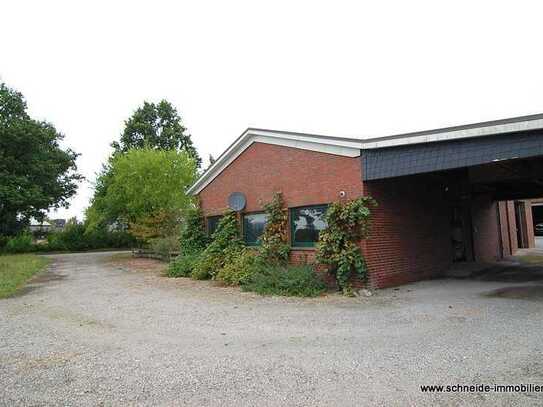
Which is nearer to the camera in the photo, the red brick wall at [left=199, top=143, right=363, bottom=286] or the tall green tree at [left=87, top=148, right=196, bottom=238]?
the red brick wall at [left=199, top=143, right=363, bottom=286]

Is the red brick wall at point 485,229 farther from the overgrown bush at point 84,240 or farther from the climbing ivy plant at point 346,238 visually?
the overgrown bush at point 84,240

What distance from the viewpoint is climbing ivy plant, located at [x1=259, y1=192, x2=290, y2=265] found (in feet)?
40.2

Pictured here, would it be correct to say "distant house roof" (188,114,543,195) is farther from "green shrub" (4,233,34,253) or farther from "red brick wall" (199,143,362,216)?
"green shrub" (4,233,34,253)

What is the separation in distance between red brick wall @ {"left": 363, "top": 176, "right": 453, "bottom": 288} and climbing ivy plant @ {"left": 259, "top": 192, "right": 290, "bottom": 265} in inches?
114

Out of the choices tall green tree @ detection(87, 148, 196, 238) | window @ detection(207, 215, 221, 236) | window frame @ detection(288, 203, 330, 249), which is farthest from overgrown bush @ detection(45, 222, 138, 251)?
window frame @ detection(288, 203, 330, 249)

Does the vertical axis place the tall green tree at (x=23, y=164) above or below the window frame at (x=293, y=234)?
above

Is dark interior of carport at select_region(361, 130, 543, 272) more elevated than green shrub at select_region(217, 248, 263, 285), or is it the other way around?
dark interior of carport at select_region(361, 130, 543, 272)

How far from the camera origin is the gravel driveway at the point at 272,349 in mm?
4156

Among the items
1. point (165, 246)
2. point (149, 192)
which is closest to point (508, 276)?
point (165, 246)

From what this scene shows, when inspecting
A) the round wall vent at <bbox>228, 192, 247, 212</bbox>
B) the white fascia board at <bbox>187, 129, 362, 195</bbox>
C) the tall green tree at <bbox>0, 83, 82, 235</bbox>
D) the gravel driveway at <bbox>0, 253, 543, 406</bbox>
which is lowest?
the gravel driveway at <bbox>0, 253, 543, 406</bbox>

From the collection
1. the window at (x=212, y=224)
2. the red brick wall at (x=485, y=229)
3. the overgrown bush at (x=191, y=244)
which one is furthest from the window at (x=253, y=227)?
the red brick wall at (x=485, y=229)

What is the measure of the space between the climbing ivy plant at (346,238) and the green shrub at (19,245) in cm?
3609

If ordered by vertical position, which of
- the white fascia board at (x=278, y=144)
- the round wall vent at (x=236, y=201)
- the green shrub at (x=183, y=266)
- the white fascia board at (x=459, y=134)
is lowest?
the green shrub at (x=183, y=266)

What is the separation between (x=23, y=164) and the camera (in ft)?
111
